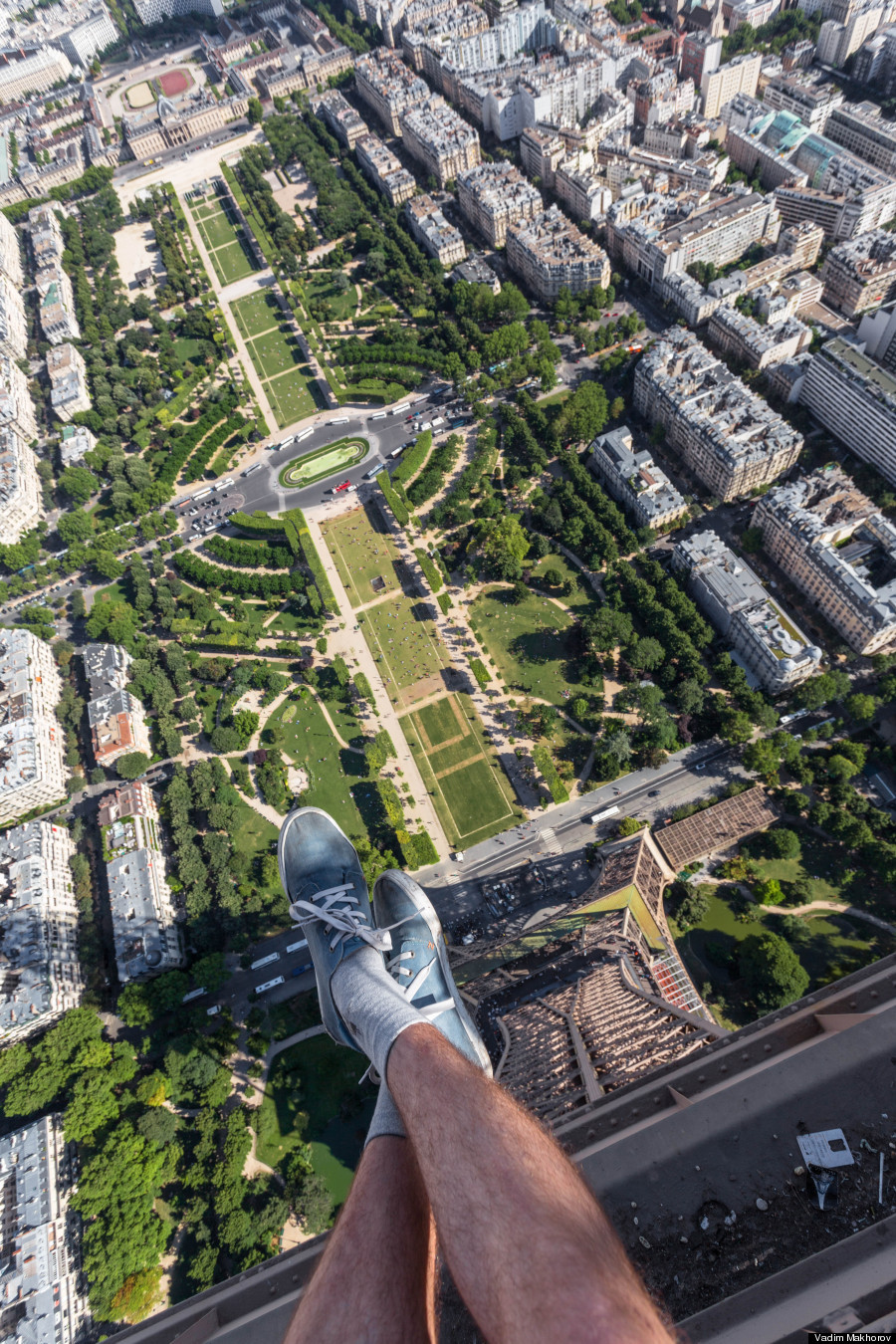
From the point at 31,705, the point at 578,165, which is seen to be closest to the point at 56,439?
the point at 31,705

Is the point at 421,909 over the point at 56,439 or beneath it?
beneath

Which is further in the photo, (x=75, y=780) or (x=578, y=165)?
(x=578, y=165)

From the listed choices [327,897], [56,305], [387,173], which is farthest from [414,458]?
[56,305]

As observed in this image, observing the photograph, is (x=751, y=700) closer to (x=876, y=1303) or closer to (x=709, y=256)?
(x=876, y=1303)

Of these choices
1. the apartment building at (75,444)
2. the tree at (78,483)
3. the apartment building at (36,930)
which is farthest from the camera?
the apartment building at (75,444)

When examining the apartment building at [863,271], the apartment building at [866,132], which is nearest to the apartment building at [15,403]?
the apartment building at [863,271]

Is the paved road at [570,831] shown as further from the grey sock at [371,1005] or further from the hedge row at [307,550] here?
the hedge row at [307,550]
